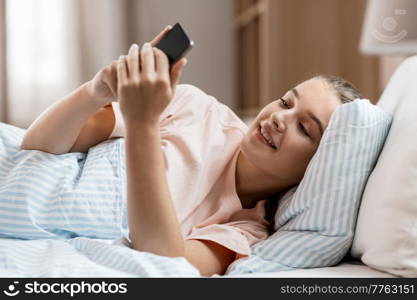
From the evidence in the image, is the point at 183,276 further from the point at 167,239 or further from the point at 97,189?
the point at 97,189

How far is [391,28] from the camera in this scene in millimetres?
1807

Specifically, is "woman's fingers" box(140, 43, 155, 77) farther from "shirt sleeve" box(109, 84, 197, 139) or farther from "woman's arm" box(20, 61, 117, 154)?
"shirt sleeve" box(109, 84, 197, 139)

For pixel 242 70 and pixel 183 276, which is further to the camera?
pixel 242 70

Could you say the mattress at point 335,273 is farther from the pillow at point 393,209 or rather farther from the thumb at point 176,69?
the thumb at point 176,69

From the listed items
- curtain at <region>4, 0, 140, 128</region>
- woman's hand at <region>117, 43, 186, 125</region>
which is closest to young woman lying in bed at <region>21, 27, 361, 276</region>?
woman's hand at <region>117, 43, 186, 125</region>

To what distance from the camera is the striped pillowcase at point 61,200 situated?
93cm

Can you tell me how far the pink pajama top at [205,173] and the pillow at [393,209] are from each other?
199 mm

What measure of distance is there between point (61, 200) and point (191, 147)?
10.6 inches

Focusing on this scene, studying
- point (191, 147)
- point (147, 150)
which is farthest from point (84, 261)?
point (191, 147)

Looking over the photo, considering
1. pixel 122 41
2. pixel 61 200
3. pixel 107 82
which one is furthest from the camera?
pixel 122 41

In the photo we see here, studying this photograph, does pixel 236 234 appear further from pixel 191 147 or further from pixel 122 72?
pixel 122 72

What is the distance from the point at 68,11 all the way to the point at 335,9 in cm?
135

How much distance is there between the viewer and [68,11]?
273 centimetres

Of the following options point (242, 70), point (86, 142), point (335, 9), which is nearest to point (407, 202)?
point (86, 142)
